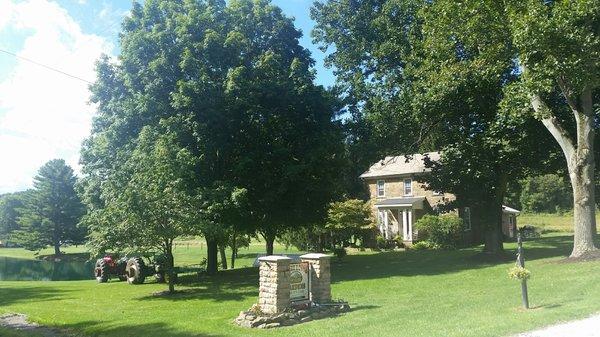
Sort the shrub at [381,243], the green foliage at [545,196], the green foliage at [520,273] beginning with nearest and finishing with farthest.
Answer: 1. the green foliage at [520,273]
2. the shrub at [381,243]
3. the green foliage at [545,196]

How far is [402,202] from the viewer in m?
42.0

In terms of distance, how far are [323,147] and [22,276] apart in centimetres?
3080

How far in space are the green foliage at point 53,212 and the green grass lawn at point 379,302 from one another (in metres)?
41.7

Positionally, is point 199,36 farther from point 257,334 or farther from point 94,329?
point 257,334

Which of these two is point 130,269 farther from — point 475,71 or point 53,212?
point 53,212

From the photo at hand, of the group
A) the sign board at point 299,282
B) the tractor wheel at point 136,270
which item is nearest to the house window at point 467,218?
the tractor wheel at point 136,270

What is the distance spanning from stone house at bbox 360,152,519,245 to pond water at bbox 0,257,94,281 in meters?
23.5

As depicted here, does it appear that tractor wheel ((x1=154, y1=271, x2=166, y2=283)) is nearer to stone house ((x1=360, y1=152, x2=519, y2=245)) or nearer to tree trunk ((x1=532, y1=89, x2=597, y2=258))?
tree trunk ((x1=532, y1=89, x2=597, y2=258))

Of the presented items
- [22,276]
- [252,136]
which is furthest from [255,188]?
[22,276]

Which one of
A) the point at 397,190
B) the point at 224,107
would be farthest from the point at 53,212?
the point at 224,107

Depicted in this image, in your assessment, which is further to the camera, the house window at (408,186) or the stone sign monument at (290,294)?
the house window at (408,186)

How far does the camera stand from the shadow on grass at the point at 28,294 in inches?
865

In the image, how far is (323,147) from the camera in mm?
25062

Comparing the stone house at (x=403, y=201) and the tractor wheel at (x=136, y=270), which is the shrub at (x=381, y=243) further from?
the tractor wheel at (x=136, y=270)
